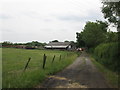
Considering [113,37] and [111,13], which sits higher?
[111,13]

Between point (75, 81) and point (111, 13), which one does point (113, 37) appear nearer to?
point (111, 13)

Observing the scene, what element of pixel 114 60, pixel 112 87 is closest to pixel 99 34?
pixel 114 60

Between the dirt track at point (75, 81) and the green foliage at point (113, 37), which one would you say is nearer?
the dirt track at point (75, 81)

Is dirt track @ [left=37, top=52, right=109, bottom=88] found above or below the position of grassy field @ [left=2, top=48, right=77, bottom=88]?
below

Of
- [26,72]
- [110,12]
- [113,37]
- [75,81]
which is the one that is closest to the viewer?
[75,81]

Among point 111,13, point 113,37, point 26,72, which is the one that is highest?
point 111,13

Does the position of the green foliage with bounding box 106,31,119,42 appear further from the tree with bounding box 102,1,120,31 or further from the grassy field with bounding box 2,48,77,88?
the grassy field with bounding box 2,48,77,88

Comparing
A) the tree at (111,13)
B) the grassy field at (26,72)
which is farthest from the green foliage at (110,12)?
the grassy field at (26,72)

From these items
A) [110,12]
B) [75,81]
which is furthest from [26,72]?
[110,12]

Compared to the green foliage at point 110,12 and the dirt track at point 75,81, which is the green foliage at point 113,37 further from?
the dirt track at point 75,81

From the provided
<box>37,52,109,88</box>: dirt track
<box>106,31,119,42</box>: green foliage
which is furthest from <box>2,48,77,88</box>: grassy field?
<box>106,31,119,42</box>: green foliage

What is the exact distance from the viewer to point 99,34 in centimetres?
3894

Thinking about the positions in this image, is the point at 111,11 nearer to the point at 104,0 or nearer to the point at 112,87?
the point at 104,0

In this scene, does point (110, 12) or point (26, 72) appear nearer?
point (26, 72)
